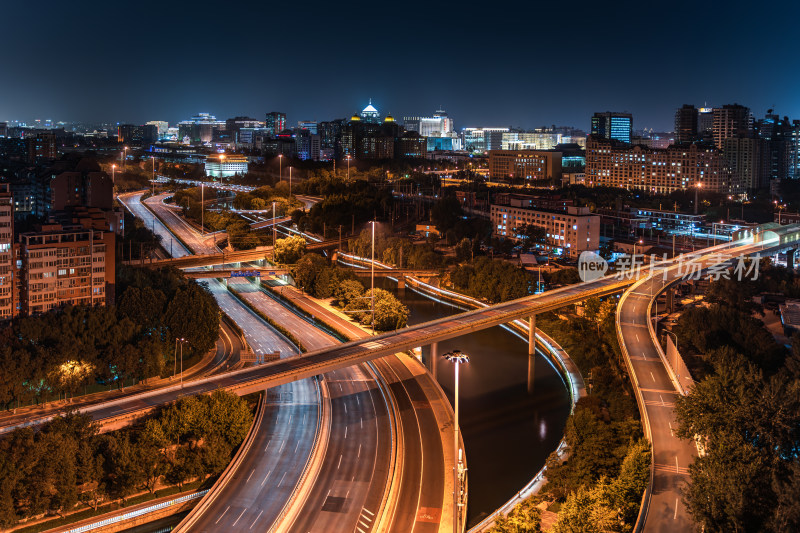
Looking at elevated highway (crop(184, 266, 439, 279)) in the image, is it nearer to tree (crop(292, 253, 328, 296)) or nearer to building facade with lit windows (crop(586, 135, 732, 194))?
tree (crop(292, 253, 328, 296))

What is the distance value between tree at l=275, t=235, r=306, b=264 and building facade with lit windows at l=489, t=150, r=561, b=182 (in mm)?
22122

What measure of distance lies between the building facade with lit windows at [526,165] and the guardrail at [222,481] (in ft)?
100

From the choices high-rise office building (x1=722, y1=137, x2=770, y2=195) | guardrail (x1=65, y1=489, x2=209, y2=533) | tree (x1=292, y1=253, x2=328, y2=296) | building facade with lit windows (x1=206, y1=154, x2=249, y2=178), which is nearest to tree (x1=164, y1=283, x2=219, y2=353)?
guardrail (x1=65, y1=489, x2=209, y2=533)

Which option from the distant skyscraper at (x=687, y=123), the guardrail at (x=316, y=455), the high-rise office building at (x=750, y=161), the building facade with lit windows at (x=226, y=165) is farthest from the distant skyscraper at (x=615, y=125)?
the guardrail at (x=316, y=455)

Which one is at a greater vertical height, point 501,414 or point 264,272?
point 264,272

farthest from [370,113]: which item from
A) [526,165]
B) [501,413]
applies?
[501,413]

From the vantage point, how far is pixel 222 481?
6477mm

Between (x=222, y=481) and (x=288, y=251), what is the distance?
398 inches

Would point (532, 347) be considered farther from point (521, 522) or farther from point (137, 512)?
point (137, 512)

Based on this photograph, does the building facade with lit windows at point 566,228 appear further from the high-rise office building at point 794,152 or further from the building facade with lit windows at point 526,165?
the high-rise office building at point 794,152

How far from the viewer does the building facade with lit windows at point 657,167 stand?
28359mm

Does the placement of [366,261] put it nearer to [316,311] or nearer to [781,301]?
[316,311]

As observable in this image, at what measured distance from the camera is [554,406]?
354 inches

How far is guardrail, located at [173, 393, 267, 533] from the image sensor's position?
581cm
